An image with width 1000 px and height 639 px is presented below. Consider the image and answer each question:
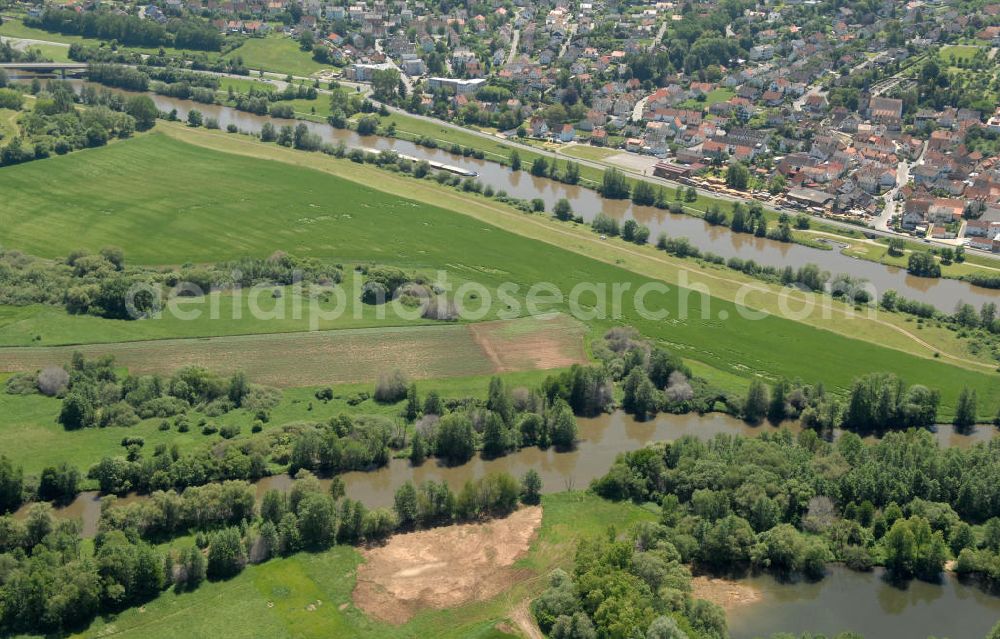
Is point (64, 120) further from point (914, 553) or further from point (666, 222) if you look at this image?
point (914, 553)

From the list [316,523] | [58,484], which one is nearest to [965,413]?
[316,523]

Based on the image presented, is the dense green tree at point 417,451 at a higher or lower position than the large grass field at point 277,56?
lower

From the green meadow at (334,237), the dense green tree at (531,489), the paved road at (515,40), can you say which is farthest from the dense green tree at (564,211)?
the paved road at (515,40)

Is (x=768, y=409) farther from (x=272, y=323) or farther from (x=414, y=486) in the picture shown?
(x=272, y=323)

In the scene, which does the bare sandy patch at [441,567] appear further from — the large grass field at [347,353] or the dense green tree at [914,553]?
the dense green tree at [914,553]

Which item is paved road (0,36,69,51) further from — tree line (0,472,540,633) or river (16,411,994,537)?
tree line (0,472,540,633)

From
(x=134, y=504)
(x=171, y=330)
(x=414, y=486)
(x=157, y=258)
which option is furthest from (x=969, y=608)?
(x=157, y=258)
